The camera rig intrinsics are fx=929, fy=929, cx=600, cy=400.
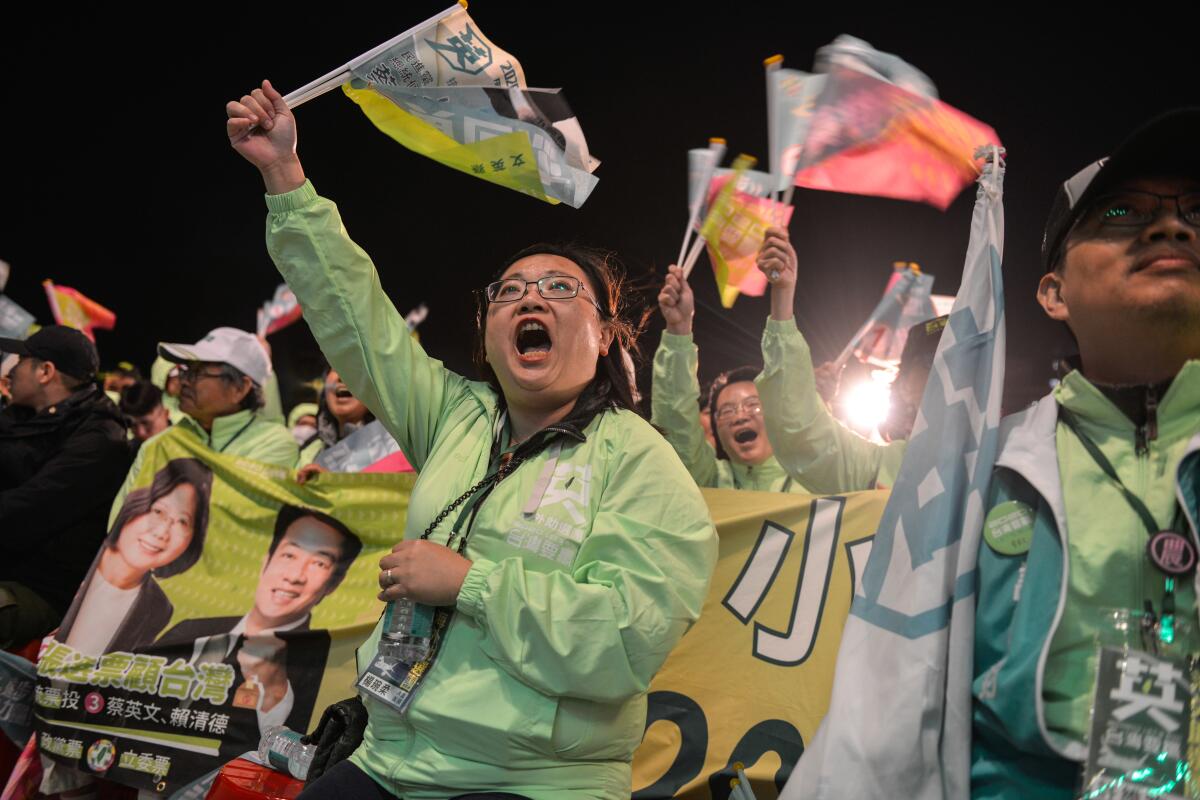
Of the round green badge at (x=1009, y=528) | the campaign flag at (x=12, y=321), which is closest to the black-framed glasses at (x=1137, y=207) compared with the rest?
the round green badge at (x=1009, y=528)

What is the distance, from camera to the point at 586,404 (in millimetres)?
2562

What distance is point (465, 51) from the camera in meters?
2.89

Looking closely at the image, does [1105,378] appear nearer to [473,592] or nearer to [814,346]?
[473,592]

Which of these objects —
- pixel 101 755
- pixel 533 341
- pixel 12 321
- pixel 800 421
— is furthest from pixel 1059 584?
pixel 12 321

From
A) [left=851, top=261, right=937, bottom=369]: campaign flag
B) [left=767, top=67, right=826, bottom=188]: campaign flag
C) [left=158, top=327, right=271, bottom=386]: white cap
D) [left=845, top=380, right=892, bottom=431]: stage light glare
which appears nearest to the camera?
[left=767, top=67, right=826, bottom=188]: campaign flag

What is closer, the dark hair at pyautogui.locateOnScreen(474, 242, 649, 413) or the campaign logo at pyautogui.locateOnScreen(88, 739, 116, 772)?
the dark hair at pyautogui.locateOnScreen(474, 242, 649, 413)

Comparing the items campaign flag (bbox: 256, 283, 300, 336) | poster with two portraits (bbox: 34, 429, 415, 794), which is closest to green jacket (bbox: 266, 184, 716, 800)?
poster with two portraits (bbox: 34, 429, 415, 794)

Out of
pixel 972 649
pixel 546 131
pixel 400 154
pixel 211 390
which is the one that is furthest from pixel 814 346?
pixel 972 649

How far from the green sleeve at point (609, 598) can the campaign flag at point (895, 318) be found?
471cm

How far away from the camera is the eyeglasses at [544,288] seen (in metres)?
2.62

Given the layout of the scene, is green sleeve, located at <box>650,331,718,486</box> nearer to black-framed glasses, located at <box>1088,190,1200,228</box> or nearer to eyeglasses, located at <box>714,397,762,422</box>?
eyeglasses, located at <box>714,397,762,422</box>

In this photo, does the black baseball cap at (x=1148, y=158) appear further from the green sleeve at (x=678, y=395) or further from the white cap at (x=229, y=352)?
the white cap at (x=229, y=352)

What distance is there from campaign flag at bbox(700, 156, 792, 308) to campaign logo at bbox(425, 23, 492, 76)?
77.4 inches

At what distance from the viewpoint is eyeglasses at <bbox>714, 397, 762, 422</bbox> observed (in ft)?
16.4
